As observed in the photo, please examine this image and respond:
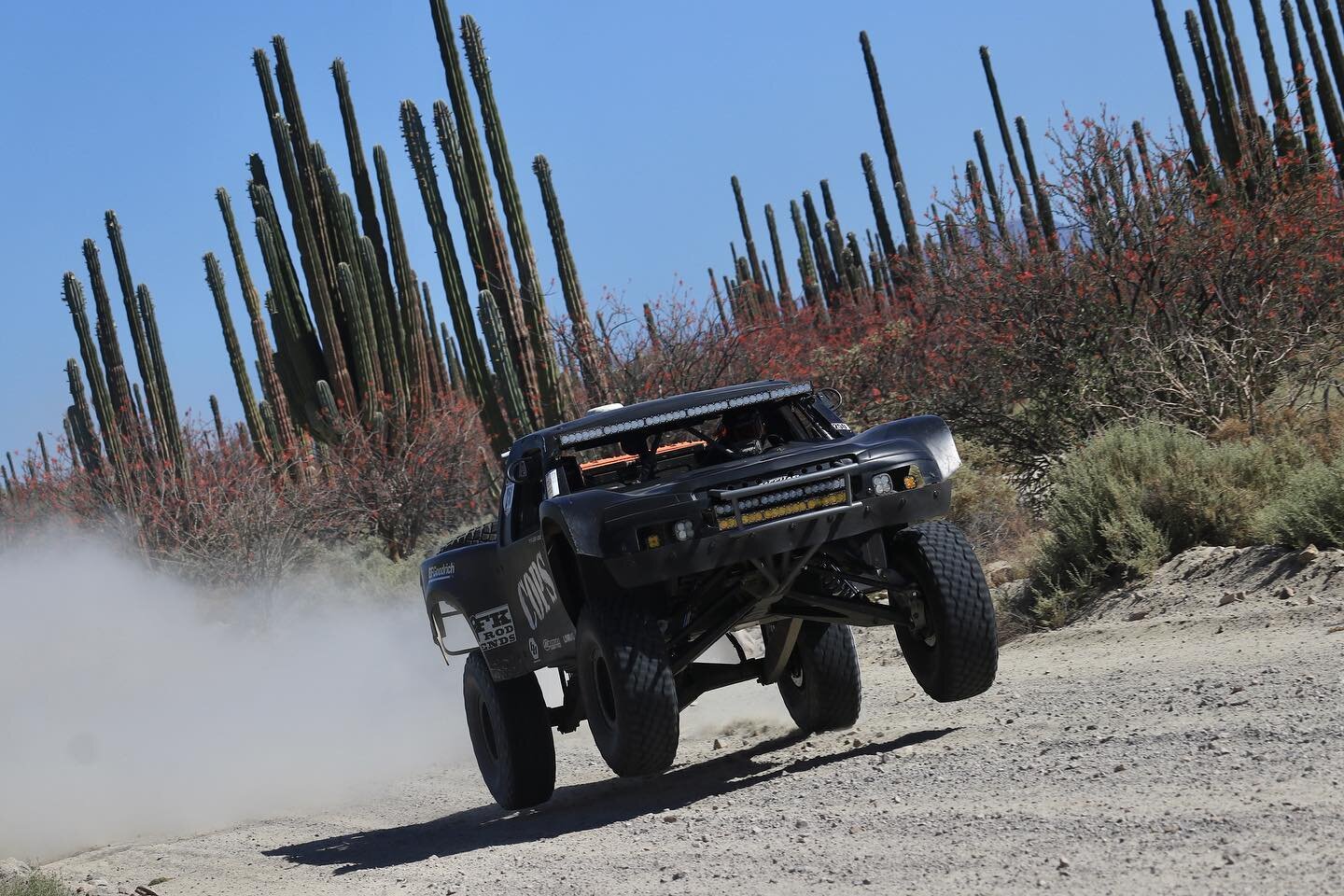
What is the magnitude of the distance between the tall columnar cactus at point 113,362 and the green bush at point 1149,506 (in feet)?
78.3

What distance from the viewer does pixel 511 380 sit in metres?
24.2

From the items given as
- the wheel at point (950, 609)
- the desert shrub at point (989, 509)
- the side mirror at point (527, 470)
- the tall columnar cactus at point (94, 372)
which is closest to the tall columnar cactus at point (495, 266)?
the desert shrub at point (989, 509)

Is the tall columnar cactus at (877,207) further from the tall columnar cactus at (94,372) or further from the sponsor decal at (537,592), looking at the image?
the sponsor decal at (537,592)

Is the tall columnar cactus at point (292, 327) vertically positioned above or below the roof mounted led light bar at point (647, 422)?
above

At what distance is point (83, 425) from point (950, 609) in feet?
99.2

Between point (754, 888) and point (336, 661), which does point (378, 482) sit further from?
point (754, 888)

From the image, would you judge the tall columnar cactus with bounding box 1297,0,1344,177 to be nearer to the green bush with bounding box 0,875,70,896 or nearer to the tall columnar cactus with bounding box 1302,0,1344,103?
the tall columnar cactus with bounding box 1302,0,1344,103

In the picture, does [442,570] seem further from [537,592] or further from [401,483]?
[401,483]

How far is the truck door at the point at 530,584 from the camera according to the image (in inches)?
348

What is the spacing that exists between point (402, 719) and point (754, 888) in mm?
9395

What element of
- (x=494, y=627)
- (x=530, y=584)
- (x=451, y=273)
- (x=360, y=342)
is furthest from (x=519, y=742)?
(x=360, y=342)

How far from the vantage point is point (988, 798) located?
698cm

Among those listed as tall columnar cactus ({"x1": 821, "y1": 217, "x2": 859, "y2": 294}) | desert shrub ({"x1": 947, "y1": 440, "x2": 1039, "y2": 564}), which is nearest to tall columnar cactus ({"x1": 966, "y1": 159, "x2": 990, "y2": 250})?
desert shrub ({"x1": 947, "y1": 440, "x2": 1039, "y2": 564})

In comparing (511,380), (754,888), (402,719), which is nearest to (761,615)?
(754,888)
